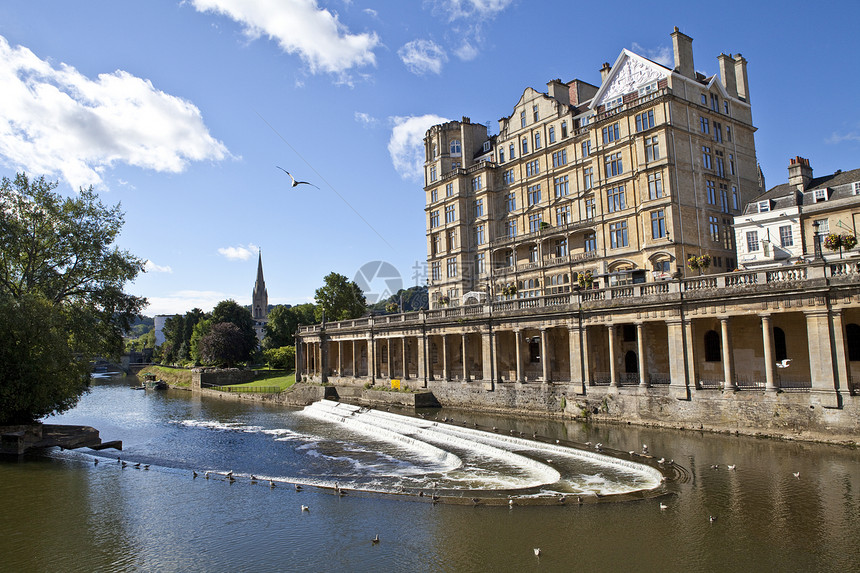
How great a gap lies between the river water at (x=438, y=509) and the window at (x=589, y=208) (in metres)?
24.4

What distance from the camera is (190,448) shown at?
33375 millimetres

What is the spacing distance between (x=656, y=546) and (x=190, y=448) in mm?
28452

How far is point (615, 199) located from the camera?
4775cm

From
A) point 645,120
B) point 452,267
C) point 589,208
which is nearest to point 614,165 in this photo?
point 645,120

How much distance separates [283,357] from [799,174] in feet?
235

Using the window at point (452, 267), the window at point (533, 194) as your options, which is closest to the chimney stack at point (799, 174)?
the window at point (533, 194)

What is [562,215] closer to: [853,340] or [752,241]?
[752,241]

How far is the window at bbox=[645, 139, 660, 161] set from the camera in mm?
44188

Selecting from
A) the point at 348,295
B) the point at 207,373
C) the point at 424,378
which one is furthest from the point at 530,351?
the point at 207,373

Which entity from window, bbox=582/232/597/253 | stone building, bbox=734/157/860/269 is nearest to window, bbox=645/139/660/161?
stone building, bbox=734/157/860/269

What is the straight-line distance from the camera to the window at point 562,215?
53.3 metres

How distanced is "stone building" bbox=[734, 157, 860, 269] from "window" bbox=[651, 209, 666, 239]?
5.48m

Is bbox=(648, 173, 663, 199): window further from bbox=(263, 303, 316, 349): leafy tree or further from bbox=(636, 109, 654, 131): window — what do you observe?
bbox=(263, 303, 316, 349): leafy tree

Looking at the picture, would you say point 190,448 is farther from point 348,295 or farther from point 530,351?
point 348,295
